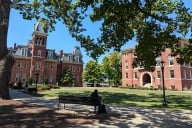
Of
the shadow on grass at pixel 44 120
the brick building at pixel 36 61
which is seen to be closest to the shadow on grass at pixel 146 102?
the shadow on grass at pixel 44 120

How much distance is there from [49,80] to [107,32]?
55.5 metres

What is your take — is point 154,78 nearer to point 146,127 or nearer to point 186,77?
point 186,77

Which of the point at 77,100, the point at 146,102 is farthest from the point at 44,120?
the point at 146,102

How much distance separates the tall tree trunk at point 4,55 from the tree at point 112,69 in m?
62.2

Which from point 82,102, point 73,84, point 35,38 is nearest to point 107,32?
point 82,102

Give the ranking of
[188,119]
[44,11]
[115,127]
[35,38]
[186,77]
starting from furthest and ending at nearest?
[35,38] < [186,77] < [44,11] < [188,119] < [115,127]

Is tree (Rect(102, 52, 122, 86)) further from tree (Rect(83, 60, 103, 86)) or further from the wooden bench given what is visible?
the wooden bench

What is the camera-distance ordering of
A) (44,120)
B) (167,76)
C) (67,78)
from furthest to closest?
(67,78) < (167,76) < (44,120)

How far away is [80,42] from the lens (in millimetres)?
24812

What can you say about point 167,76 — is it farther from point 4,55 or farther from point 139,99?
point 4,55

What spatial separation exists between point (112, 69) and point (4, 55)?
64555 mm

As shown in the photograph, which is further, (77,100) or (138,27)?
(138,27)

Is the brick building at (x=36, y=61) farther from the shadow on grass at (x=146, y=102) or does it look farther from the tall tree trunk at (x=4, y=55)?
the tall tree trunk at (x=4, y=55)

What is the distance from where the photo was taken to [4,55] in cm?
1741
